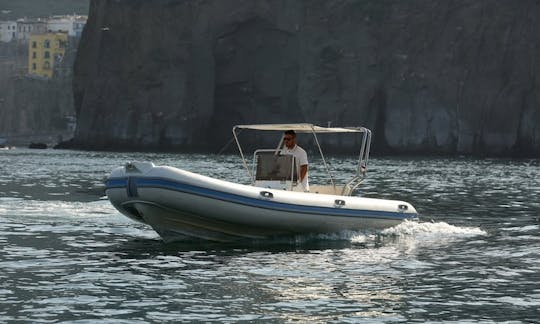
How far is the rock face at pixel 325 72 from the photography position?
11800 cm

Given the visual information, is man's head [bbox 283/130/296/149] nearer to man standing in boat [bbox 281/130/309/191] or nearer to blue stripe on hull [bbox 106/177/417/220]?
man standing in boat [bbox 281/130/309/191]

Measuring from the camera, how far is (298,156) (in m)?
24.7

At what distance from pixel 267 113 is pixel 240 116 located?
127 inches

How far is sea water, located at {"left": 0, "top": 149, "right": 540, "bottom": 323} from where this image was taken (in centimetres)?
1647

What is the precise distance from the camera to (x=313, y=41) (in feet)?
407

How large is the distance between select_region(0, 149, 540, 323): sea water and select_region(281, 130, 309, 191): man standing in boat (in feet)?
4.00

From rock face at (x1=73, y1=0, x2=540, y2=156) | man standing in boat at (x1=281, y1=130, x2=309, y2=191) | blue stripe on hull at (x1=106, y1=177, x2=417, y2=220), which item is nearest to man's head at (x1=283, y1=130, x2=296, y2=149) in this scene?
man standing in boat at (x1=281, y1=130, x2=309, y2=191)

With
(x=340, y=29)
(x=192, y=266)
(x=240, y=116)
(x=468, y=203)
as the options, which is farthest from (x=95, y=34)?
(x=192, y=266)

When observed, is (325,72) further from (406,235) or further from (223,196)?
(223,196)

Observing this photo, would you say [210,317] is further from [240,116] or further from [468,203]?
[240,116]

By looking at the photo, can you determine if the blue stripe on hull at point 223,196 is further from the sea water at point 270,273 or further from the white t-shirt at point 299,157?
the white t-shirt at point 299,157

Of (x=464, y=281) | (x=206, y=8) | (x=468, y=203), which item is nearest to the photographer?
(x=464, y=281)

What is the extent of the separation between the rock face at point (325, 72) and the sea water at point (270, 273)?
86.8m

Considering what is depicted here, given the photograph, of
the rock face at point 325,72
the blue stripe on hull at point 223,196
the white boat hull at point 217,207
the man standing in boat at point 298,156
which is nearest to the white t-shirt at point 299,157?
the man standing in boat at point 298,156
